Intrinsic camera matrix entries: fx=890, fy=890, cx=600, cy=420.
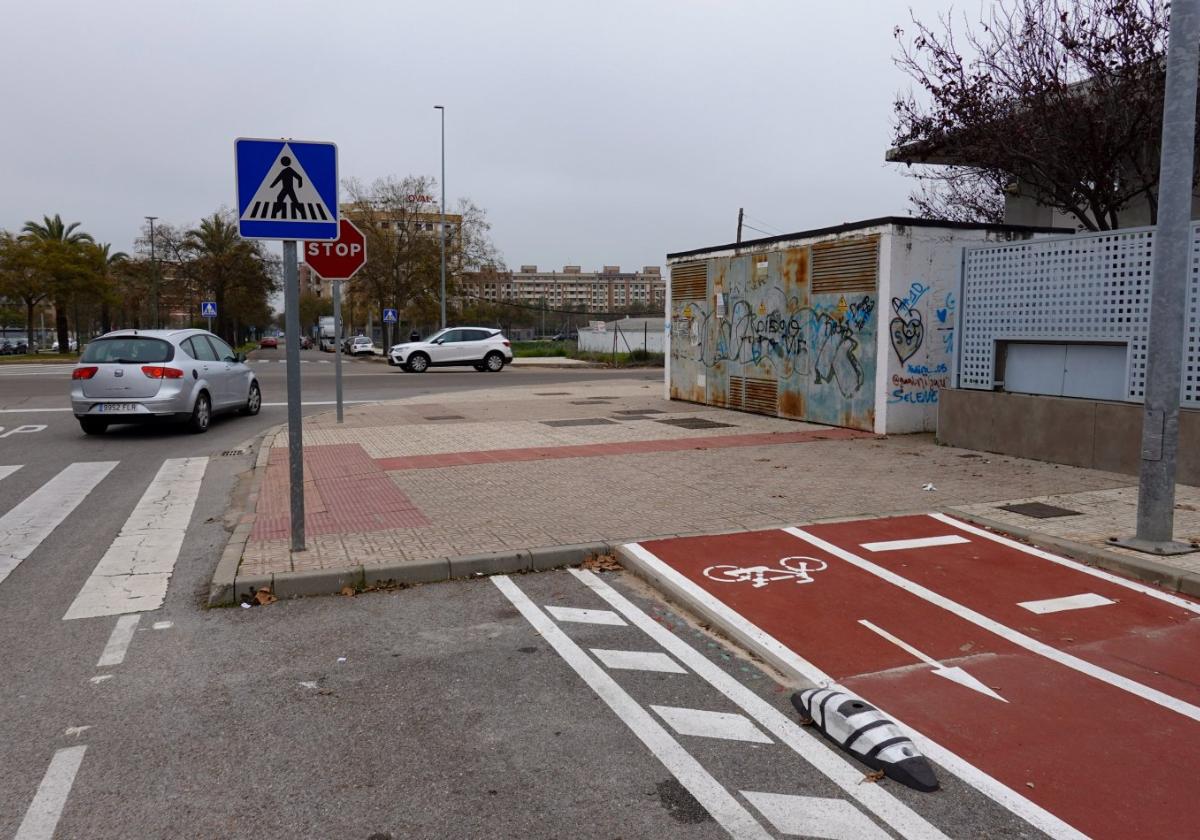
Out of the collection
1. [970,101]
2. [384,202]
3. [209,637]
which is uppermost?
[384,202]

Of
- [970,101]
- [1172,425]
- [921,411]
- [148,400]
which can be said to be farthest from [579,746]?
[970,101]

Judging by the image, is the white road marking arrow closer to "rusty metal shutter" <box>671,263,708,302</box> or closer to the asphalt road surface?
the asphalt road surface

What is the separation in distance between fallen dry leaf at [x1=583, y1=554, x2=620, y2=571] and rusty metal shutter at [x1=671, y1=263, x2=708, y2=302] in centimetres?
1075

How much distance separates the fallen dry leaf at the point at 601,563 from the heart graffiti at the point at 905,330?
23.5ft

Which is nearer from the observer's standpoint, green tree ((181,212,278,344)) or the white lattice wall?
the white lattice wall

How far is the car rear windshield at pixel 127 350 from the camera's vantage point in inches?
516

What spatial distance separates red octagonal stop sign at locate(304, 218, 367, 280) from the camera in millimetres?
13336

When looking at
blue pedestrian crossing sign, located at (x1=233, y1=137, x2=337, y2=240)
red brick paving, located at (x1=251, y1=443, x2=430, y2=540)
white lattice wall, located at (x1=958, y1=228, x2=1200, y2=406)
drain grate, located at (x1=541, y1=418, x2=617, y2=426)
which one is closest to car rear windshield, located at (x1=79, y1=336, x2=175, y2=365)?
red brick paving, located at (x1=251, y1=443, x2=430, y2=540)

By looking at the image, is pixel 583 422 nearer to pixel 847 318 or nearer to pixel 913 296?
pixel 847 318

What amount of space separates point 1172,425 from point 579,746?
5.07m

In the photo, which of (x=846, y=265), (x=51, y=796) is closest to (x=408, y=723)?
(x=51, y=796)

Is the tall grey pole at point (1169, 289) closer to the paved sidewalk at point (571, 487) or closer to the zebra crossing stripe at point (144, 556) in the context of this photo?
the paved sidewalk at point (571, 487)

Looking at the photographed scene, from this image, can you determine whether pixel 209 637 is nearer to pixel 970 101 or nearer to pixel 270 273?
pixel 970 101

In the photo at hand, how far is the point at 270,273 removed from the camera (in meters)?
68.2
